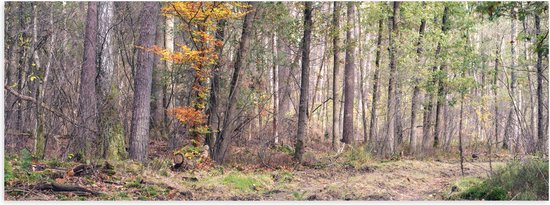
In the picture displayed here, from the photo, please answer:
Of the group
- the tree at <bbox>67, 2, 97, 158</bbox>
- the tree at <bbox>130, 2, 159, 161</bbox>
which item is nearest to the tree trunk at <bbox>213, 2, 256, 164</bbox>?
the tree at <bbox>130, 2, 159, 161</bbox>

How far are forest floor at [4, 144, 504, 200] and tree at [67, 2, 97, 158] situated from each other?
778mm

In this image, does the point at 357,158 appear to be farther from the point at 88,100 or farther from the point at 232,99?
the point at 88,100

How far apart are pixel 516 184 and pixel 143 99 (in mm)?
7168

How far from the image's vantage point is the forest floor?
7645 mm

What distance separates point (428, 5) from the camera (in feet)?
57.4

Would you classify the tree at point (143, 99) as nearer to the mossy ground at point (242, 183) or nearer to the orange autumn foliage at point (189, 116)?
the mossy ground at point (242, 183)

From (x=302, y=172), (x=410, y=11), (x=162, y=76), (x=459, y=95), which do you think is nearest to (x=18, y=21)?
(x=162, y=76)

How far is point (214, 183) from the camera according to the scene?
9281 millimetres

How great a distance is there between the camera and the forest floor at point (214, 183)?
7.64m

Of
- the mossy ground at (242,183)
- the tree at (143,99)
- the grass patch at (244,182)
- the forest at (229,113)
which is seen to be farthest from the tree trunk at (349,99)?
the grass patch at (244,182)

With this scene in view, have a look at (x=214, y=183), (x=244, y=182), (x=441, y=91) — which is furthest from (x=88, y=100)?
(x=441, y=91)

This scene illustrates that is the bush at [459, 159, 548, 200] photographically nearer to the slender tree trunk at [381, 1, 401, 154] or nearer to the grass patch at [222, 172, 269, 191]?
the grass patch at [222, 172, 269, 191]

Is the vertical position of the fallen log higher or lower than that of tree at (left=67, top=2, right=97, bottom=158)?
lower

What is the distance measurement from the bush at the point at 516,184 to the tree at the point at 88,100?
19.3 ft
